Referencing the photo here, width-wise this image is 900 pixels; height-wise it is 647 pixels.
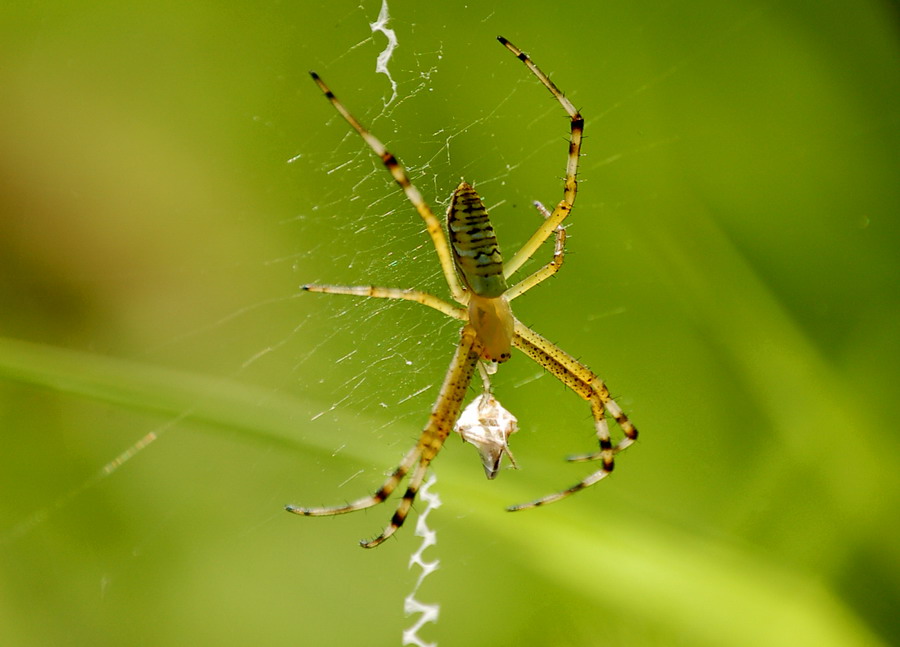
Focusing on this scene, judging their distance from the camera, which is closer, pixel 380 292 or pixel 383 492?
pixel 380 292

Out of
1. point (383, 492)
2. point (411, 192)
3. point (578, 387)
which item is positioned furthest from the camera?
point (578, 387)

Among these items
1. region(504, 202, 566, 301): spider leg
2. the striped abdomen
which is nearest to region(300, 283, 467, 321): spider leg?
the striped abdomen

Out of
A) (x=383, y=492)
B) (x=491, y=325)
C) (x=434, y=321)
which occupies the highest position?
(x=434, y=321)

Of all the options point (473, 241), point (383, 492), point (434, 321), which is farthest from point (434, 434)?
point (473, 241)

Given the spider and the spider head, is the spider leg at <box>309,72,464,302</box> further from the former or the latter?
the spider head

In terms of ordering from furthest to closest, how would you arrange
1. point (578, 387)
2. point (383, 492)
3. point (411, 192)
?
1. point (578, 387)
2. point (383, 492)
3. point (411, 192)

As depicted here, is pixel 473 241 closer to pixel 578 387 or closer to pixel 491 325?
pixel 491 325

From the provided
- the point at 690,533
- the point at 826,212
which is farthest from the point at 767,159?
the point at 690,533
